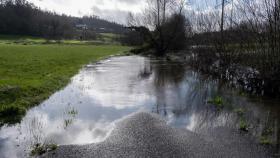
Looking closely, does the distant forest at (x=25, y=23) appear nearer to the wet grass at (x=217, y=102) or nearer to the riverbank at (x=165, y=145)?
the wet grass at (x=217, y=102)

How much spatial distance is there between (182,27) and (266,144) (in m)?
40.5

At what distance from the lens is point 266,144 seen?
7.03 metres

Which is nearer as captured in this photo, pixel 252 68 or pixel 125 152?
pixel 125 152

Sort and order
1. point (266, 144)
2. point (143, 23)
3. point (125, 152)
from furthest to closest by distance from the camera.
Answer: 1. point (143, 23)
2. point (266, 144)
3. point (125, 152)

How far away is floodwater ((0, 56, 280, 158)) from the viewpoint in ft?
24.6

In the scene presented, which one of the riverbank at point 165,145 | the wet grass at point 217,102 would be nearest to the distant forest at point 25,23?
the wet grass at point 217,102

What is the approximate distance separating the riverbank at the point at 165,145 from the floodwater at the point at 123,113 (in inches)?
15.9

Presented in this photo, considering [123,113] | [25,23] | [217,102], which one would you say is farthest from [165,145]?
[25,23]

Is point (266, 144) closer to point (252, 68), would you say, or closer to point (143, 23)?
point (252, 68)

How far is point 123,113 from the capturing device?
1005 cm

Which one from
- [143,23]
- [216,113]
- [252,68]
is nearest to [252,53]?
[252,68]

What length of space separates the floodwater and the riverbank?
0.40 m

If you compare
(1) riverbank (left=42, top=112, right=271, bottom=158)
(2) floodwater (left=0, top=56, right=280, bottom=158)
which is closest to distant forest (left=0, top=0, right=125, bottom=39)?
(2) floodwater (left=0, top=56, right=280, bottom=158)

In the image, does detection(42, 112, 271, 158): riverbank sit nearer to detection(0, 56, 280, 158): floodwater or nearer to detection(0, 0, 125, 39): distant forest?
detection(0, 56, 280, 158): floodwater
